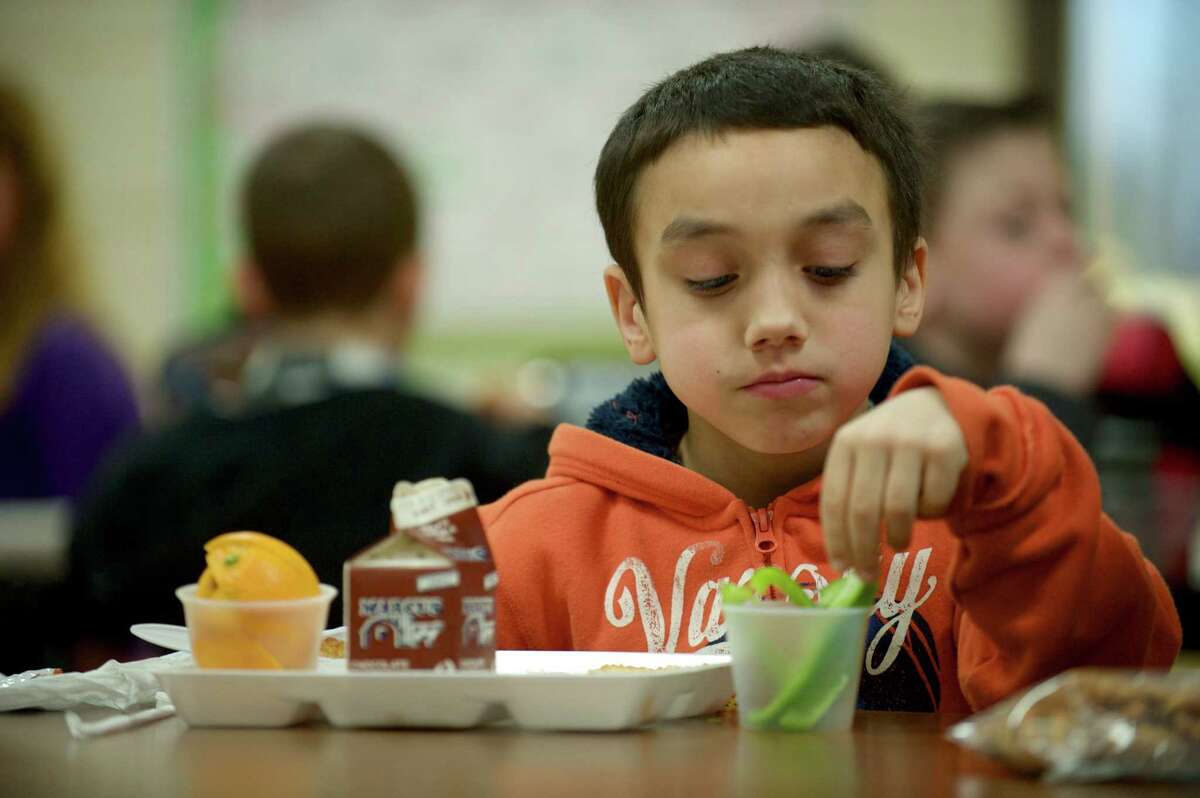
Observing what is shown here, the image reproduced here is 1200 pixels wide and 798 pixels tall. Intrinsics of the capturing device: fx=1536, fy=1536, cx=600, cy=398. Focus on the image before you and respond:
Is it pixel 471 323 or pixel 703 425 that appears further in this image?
pixel 471 323

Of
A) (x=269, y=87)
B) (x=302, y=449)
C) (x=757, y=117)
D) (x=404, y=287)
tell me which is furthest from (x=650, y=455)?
(x=269, y=87)

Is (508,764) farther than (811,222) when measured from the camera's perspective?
No

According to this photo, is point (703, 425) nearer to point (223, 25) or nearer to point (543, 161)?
point (543, 161)

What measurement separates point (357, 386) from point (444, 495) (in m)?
1.30

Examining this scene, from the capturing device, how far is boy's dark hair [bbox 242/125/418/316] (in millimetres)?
2414

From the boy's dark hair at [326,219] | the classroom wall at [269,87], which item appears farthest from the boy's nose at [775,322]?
the classroom wall at [269,87]

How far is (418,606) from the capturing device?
3.00ft

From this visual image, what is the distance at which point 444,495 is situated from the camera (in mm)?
960

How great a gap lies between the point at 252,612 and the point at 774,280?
491 millimetres

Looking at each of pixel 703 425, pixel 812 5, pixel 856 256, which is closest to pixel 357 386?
pixel 703 425

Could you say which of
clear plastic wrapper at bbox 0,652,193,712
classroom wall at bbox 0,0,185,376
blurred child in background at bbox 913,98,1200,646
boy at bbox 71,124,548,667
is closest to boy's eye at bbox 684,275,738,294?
clear plastic wrapper at bbox 0,652,193,712

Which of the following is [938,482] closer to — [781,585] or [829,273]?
[781,585]

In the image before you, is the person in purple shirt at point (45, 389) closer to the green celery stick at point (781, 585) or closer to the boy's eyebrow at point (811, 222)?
the boy's eyebrow at point (811, 222)

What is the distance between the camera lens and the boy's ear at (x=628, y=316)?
1.47 metres
